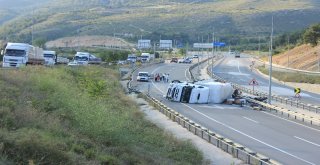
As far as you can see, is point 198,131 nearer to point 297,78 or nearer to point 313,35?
point 297,78

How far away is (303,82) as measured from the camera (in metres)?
79.6

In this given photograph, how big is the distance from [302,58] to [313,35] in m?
5.71

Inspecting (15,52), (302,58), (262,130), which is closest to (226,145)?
(262,130)

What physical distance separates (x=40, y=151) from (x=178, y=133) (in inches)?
645

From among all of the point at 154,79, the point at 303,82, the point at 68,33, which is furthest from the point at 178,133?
the point at 68,33

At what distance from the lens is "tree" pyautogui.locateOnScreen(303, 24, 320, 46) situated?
107312mm

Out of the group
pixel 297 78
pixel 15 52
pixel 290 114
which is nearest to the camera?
pixel 290 114

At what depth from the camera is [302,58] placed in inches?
4198

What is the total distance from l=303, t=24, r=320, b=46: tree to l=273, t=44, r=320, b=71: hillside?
4.63 ft

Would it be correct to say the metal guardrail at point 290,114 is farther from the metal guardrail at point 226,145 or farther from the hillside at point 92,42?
the hillside at point 92,42

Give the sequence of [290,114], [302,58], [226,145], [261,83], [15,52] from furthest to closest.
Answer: [302,58] < [261,83] < [15,52] < [290,114] < [226,145]

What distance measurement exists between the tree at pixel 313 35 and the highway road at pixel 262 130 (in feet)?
218

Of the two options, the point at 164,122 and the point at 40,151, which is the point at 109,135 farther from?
the point at 164,122

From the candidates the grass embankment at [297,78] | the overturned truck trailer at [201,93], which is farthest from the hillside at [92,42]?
the overturned truck trailer at [201,93]
